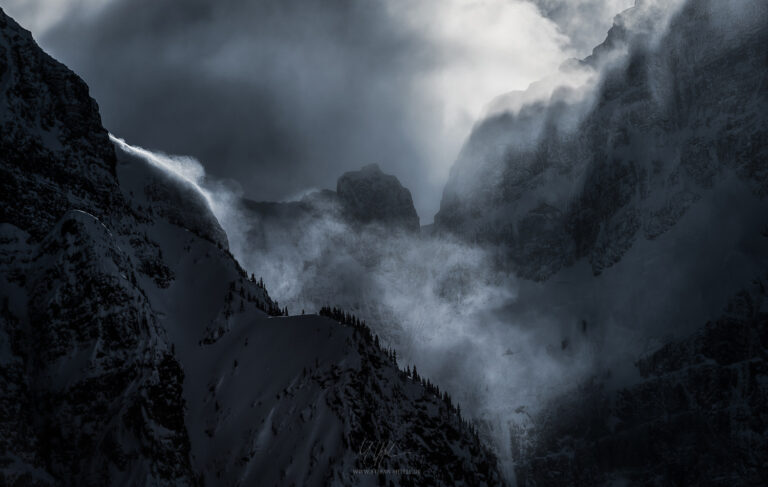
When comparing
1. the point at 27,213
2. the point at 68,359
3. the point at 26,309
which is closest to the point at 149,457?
the point at 68,359

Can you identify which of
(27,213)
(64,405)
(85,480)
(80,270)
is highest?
(27,213)

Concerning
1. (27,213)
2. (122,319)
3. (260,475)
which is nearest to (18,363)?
(122,319)

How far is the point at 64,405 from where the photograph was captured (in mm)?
172625

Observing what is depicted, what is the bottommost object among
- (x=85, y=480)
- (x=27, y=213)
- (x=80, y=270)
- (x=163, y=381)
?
(x=85, y=480)

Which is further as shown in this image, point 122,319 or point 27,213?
point 27,213

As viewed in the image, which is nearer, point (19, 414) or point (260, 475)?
point (19, 414)

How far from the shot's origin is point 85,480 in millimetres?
166500

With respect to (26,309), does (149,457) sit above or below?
below

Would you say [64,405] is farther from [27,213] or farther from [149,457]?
[27,213]

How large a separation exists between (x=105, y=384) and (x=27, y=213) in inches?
1987

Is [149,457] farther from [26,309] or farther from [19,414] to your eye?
[26,309]

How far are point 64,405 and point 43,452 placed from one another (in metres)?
10.6

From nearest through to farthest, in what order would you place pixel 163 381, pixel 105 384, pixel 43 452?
pixel 43 452
pixel 105 384
pixel 163 381

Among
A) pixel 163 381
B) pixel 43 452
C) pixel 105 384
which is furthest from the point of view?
pixel 163 381
